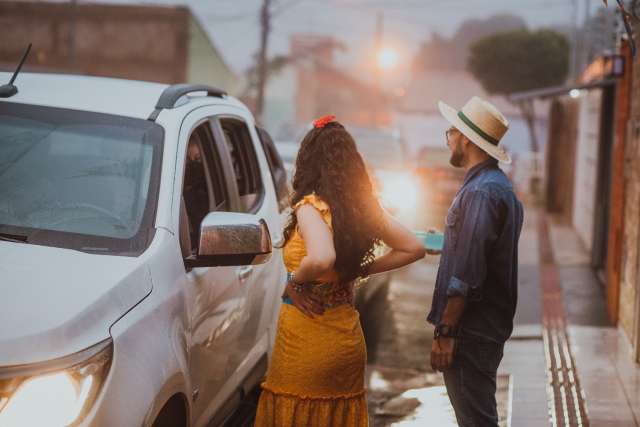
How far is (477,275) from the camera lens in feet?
13.6

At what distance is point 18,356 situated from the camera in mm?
2799

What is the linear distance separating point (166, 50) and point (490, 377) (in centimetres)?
3569

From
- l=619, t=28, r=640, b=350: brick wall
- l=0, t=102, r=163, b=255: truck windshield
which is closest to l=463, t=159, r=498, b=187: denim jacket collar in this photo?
l=0, t=102, r=163, b=255: truck windshield

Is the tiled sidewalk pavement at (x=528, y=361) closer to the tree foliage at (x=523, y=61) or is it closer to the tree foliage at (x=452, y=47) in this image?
the tree foliage at (x=523, y=61)

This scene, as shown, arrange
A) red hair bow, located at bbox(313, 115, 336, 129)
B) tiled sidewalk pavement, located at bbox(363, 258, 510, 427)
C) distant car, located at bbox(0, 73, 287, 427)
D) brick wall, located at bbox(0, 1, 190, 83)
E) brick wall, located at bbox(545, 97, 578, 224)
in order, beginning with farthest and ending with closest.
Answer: brick wall, located at bbox(0, 1, 190, 83)
brick wall, located at bbox(545, 97, 578, 224)
tiled sidewalk pavement, located at bbox(363, 258, 510, 427)
red hair bow, located at bbox(313, 115, 336, 129)
distant car, located at bbox(0, 73, 287, 427)

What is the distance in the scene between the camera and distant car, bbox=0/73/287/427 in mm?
2930

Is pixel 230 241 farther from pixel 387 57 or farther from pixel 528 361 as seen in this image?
pixel 387 57

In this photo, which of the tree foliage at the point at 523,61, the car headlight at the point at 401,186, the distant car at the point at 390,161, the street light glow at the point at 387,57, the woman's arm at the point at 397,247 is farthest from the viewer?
the tree foliage at the point at 523,61

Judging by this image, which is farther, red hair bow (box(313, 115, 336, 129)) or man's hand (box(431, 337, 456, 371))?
man's hand (box(431, 337, 456, 371))

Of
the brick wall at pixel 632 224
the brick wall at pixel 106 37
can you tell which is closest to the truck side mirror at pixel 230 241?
the brick wall at pixel 632 224

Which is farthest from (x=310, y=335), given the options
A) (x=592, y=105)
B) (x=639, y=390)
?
(x=592, y=105)

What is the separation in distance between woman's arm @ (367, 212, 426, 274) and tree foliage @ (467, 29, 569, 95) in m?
51.3

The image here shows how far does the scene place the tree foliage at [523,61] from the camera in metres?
53.8

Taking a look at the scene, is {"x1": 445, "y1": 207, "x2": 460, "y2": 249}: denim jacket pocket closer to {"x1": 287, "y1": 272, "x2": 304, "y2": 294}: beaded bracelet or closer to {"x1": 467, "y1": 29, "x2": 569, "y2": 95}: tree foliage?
{"x1": 287, "y1": 272, "x2": 304, "y2": 294}: beaded bracelet
